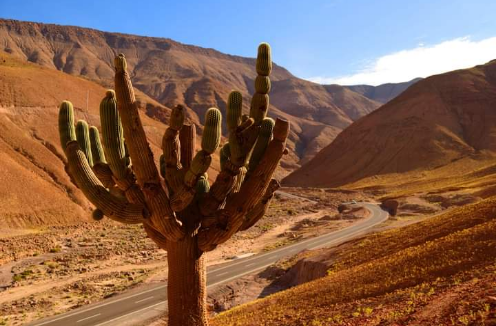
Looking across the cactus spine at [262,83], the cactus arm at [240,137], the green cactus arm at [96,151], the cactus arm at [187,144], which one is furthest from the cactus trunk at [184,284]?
the cactus spine at [262,83]

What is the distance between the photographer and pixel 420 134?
289ft

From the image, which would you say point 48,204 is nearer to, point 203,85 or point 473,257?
point 473,257

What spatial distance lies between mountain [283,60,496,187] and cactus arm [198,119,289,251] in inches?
3153

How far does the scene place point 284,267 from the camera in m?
21.6

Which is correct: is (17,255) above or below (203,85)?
below

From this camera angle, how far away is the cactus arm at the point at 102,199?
7348 mm

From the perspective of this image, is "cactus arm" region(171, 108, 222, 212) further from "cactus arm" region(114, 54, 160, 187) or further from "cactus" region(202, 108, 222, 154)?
"cactus arm" region(114, 54, 160, 187)

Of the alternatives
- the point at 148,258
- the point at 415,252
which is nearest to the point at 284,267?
the point at 415,252

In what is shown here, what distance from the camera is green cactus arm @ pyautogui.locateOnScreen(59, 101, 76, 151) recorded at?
7.93m

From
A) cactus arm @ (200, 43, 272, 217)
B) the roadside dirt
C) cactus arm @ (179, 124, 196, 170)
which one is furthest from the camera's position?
the roadside dirt

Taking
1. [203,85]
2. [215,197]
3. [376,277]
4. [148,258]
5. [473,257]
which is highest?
[203,85]

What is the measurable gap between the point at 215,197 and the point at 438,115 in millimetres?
95515

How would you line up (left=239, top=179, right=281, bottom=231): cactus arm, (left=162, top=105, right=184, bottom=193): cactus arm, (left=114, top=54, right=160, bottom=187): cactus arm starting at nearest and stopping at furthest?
(left=114, top=54, right=160, bottom=187): cactus arm, (left=162, top=105, right=184, bottom=193): cactus arm, (left=239, top=179, right=281, bottom=231): cactus arm

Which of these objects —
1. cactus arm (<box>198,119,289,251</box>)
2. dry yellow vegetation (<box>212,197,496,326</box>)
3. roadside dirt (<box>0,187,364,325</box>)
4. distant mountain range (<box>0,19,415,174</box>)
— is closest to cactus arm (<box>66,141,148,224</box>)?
cactus arm (<box>198,119,289,251</box>)
